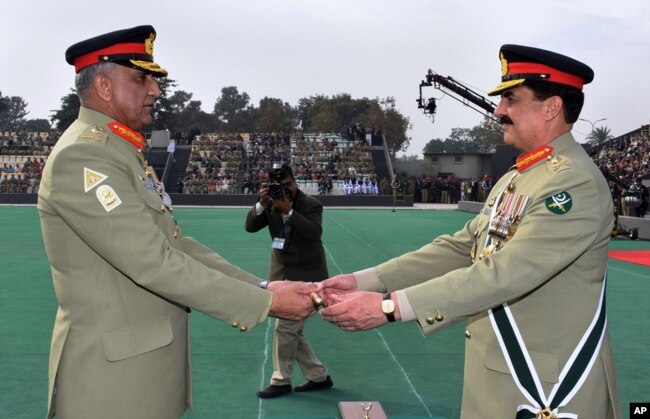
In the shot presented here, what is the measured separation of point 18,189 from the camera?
40.0 metres

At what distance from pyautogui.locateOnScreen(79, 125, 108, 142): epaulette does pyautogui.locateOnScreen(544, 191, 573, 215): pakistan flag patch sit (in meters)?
1.77

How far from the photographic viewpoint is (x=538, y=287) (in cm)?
271

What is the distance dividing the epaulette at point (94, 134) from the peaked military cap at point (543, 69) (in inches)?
66.0

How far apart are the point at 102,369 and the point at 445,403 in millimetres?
3422

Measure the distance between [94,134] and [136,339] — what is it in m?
0.84

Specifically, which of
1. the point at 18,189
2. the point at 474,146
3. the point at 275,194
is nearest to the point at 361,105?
the point at 474,146

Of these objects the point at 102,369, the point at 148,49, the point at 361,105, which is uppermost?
the point at 361,105

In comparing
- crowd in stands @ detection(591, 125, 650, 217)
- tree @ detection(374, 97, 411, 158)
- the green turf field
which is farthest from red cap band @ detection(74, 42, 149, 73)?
tree @ detection(374, 97, 411, 158)

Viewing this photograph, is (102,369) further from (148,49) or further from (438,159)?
(438,159)

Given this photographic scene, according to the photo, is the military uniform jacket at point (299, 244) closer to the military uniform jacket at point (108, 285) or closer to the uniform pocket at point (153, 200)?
the uniform pocket at point (153, 200)

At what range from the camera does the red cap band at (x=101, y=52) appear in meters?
2.89

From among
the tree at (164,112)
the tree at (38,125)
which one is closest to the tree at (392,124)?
the tree at (164,112)

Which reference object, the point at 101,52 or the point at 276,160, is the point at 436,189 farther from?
the point at 101,52

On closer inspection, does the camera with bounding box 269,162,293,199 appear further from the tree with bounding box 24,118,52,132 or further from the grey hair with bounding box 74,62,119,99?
the tree with bounding box 24,118,52,132
